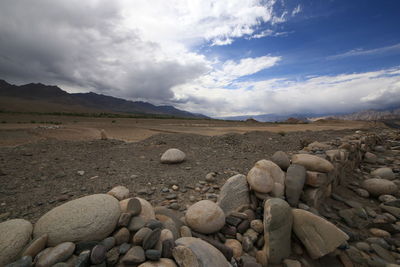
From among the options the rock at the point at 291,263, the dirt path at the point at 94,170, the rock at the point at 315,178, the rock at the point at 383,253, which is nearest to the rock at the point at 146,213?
the dirt path at the point at 94,170

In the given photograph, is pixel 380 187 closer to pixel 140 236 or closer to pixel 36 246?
pixel 140 236

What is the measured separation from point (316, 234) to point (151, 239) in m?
2.10

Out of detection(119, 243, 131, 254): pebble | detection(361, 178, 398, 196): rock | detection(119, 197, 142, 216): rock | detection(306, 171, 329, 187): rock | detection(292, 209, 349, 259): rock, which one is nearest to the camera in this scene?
detection(119, 243, 131, 254): pebble

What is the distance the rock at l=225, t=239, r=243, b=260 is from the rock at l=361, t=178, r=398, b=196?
12.4 ft

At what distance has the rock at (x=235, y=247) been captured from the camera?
6.91 feet

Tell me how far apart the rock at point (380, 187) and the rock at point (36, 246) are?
5.85m

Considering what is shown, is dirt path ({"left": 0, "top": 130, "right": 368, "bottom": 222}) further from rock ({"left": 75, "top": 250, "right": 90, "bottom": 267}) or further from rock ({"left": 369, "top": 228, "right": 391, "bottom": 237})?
rock ({"left": 369, "top": 228, "right": 391, "bottom": 237})

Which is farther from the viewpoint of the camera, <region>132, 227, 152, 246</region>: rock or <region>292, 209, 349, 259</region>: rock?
<region>292, 209, 349, 259</region>: rock

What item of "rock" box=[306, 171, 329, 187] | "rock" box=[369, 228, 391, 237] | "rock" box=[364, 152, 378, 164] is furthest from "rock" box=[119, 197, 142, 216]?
"rock" box=[364, 152, 378, 164]

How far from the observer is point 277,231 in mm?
2188

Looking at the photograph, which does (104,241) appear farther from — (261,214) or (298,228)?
(298,228)

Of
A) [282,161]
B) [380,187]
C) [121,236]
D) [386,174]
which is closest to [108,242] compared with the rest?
[121,236]

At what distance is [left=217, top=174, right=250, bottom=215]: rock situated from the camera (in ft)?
9.09

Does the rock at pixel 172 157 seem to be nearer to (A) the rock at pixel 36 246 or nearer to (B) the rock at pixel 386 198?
(A) the rock at pixel 36 246
